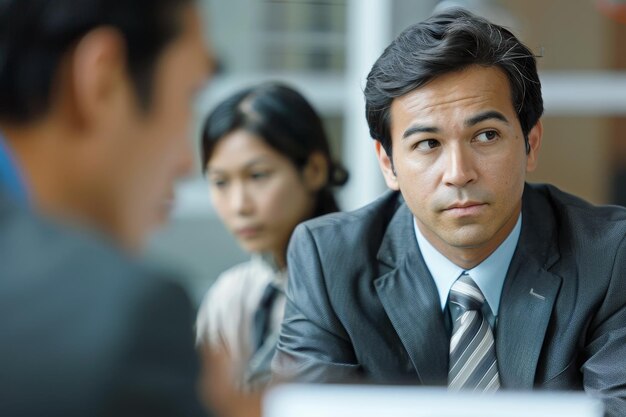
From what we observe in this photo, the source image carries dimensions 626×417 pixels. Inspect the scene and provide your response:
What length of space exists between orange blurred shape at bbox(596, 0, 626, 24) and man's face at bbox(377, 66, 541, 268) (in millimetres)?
3103

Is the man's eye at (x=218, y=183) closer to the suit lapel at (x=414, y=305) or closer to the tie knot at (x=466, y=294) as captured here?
the suit lapel at (x=414, y=305)

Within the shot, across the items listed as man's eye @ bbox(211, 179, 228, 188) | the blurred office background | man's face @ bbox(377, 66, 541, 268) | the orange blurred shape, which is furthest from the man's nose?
the orange blurred shape

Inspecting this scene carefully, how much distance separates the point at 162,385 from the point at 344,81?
414cm

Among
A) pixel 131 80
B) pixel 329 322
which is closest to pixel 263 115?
pixel 329 322

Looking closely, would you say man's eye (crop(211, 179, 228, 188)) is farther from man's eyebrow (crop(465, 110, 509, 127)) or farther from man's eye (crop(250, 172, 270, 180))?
man's eyebrow (crop(465, 110, 509, 127))

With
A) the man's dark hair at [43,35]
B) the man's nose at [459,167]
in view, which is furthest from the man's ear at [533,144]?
the man's dark hair at [43,35]

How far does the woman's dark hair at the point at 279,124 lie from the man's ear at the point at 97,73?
1.80 m

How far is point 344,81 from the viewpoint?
16.6 feet

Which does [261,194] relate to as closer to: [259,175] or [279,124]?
[259,175]

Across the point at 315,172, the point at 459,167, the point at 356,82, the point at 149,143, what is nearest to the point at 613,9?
the point at 356,82

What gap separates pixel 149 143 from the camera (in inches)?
46.0

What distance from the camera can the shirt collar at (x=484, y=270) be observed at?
7.21 ft

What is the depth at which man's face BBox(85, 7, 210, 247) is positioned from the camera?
113 centimetres

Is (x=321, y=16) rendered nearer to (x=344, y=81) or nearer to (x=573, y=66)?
(x=344, y=81)
